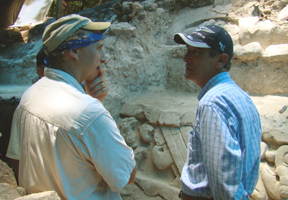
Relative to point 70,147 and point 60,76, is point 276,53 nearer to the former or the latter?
point 60,76

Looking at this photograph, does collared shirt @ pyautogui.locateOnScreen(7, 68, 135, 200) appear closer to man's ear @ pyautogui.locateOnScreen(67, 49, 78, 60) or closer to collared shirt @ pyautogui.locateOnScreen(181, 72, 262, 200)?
man's ear @ pyautogui.locateOnScreen(67, 49, 78, 60)

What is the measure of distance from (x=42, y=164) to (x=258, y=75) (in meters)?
3.06

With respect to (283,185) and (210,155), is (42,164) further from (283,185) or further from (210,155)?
(283,185)

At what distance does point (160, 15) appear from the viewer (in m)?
4.27

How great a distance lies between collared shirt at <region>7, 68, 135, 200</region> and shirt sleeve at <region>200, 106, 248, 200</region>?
0.40 m

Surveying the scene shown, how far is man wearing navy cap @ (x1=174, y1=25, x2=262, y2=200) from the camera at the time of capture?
1192 millimetres

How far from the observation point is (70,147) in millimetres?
1027

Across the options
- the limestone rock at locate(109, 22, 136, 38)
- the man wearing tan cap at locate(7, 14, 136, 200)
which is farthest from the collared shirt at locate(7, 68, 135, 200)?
the limestone rock at locate(109, 22, 136, 38)

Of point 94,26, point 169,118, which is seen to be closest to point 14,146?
point 94,26

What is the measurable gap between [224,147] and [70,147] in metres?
0.70

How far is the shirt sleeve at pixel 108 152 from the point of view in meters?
1.02

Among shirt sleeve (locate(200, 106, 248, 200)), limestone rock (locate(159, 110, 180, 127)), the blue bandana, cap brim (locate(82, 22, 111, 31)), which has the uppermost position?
cap brim (locate(82, 22, 111, 31))

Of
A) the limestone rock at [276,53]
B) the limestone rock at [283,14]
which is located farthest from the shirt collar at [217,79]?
the limestone rock at [283,14]

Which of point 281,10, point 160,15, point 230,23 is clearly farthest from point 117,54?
point 281,10
